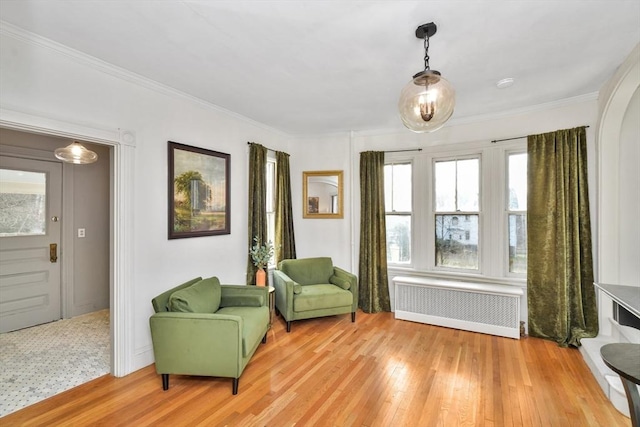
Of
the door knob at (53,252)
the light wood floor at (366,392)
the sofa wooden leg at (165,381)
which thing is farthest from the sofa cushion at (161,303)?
the door knob at (53,252)

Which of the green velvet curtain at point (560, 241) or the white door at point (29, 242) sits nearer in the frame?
the green velvet curtain at point (560, 241)

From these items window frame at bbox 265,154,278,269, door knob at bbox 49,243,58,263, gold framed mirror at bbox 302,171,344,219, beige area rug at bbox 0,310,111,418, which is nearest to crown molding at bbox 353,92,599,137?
gold framed mirror at bbox 302,171,344,219

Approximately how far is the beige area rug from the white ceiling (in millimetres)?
2741

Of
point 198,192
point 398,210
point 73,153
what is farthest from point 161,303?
point 398,210

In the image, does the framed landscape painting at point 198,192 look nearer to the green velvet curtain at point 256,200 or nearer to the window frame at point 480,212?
the green velvet curtain at point 256,200

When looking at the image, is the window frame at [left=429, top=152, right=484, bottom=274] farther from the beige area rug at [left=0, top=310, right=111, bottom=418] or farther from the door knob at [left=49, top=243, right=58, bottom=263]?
the door knob at [left=49, top=243, right=58, bottom=263]

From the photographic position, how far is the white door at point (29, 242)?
357 cm

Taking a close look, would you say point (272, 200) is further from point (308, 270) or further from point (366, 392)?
point (366, 392)

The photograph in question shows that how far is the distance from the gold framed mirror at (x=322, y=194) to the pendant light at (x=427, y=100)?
282cm

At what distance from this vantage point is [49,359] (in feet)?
9.49

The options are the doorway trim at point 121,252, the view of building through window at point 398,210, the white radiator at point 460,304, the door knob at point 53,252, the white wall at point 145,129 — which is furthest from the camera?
the view of building through window at point 398,210

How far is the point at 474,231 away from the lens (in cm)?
399

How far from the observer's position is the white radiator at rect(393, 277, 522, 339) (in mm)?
3471

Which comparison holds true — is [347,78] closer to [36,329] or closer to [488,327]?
[488,327]
